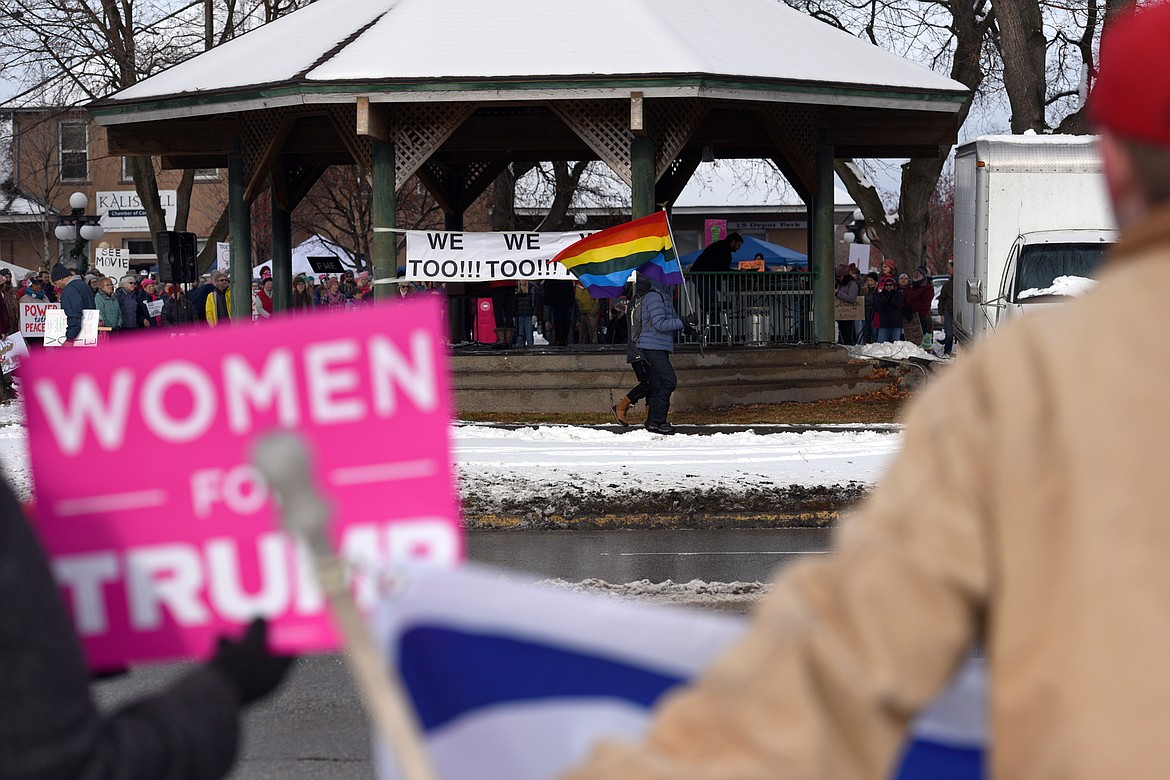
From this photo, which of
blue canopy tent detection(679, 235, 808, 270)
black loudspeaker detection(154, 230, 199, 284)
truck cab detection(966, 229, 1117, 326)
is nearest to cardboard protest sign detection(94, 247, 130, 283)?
black loudspeaker detection(154, 230, 199, 284)

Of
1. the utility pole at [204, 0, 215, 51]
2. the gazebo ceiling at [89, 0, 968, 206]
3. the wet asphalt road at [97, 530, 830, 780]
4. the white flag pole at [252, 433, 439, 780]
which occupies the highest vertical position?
the utility pole at [204, 0, 215, 51]

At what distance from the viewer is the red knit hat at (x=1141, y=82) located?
1.33m

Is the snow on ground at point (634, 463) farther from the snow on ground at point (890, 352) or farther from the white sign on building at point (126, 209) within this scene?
the white sign on building at point (126, 209)

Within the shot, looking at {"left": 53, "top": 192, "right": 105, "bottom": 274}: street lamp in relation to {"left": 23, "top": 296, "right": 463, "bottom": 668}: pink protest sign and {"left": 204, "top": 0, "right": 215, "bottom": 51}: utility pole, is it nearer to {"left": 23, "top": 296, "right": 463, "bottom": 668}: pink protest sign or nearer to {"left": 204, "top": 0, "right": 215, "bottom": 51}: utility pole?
{"left": 204, "top": 0, "right": 215, "bottom": 51}: utility pole

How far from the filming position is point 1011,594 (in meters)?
1.30

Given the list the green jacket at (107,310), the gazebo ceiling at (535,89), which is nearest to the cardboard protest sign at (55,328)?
the gazebo ceiling at (535,89)

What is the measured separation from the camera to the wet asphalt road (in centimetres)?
528

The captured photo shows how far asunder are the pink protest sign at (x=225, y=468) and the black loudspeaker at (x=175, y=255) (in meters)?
24.8

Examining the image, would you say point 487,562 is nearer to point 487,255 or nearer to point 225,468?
point 225,468

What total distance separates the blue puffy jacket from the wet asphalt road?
5446mm

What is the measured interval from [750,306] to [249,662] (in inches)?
716

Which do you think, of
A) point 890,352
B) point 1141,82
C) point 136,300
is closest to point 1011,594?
point 1141,82

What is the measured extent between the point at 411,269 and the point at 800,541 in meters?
9.70

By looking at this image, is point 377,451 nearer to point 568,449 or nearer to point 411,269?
point 568,449
